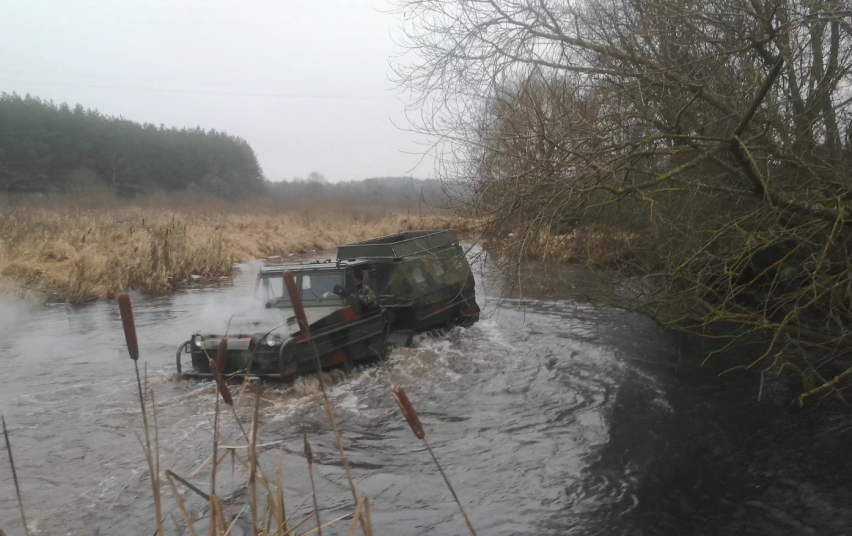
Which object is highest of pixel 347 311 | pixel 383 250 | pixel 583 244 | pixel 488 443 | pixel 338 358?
pixel 583 244

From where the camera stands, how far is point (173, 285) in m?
21.0

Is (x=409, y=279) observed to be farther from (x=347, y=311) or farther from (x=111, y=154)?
(x=111, y=154)

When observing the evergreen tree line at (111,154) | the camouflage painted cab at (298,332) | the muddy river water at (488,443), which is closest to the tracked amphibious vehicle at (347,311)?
the camouflage painted cab at (298,332)

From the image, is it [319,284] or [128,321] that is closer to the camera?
[128,321]

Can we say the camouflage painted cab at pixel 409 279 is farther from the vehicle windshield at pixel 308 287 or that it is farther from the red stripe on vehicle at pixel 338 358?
the red stripe on vehicle at pixel 338 358

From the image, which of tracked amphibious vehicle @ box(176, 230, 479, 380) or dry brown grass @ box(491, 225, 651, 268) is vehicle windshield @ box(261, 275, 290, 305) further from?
dry brown grass @ box(491, 225, 651, 268)

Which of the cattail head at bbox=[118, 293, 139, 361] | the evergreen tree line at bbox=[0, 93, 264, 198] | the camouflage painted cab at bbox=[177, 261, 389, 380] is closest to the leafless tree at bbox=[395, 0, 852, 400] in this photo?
the camouflage painted cab at bbox=[177, 261, 389, 380]

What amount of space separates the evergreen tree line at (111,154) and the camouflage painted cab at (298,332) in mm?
19562

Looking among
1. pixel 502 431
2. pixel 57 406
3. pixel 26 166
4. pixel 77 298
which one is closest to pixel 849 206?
pixel 502 431

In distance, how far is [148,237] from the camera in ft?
72.4

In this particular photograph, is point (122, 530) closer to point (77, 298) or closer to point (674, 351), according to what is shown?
point (674, 351)

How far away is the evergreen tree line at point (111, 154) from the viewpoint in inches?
1185

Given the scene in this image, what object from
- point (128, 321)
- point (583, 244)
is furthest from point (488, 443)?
point (128, 321)

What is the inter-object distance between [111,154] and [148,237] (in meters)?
19.0
